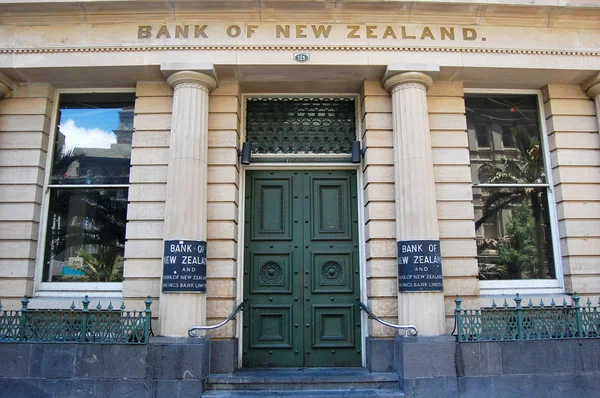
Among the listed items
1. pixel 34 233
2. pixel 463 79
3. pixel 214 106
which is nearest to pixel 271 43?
pixel 214 106

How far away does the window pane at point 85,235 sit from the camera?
8703 mm

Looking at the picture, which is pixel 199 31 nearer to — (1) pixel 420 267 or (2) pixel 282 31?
(2) pixel 282 31

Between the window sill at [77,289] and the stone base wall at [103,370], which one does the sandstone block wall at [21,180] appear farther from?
the stone base wall at [103,370]

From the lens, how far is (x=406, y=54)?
849 centimetres

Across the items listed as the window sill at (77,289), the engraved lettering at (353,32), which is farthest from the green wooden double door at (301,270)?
the engraved lettering at (353,32)

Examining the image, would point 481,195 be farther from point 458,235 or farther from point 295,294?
point 295,294

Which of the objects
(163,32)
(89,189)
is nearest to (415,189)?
(163,32)

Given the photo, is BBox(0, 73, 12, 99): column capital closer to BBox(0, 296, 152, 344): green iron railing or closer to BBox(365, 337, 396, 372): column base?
BBox(0, 296, 152, 344): green iron railing

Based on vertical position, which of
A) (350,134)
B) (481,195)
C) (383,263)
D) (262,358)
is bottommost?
(262,358)

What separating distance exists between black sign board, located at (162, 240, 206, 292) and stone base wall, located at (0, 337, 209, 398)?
2.92ft

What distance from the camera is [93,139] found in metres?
9.25

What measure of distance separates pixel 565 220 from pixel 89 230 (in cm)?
901

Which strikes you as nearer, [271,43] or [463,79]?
[271,43]

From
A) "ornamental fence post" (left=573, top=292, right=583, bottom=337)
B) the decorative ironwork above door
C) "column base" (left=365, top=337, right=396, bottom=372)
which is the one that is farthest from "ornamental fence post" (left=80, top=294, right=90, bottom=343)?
"ornamental fence post" (left=573, top=292, right=583, bottom=337)
